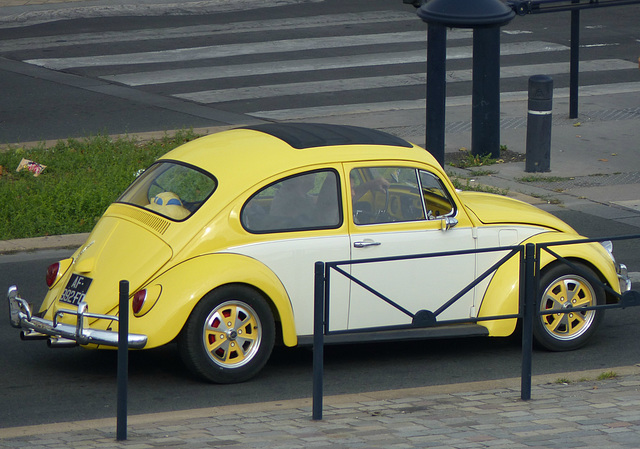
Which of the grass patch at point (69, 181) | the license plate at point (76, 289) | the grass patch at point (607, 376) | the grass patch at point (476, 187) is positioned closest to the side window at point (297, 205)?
the license plate at point (76, 289)

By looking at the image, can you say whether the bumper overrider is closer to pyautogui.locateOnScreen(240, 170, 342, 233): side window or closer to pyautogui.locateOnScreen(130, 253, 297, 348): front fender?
pyautogui.locateOnScreen(130, 253, 297, 348): front fender

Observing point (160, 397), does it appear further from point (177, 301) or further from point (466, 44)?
point (466, 44)

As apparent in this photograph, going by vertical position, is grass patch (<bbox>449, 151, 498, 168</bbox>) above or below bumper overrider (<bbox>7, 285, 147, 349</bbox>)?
above

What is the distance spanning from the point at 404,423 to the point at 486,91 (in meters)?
8.99

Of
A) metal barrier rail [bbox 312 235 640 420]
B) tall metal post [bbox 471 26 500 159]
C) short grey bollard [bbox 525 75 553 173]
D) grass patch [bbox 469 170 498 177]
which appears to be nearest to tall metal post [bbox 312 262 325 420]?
metal barrier rail [bbox 312 235 640 420]

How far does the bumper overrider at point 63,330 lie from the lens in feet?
24.2

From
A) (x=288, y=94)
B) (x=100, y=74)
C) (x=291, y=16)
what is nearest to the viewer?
(x=288, y=94)

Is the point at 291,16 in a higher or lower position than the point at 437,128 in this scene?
higher

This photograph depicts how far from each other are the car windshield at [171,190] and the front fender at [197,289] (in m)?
0.44

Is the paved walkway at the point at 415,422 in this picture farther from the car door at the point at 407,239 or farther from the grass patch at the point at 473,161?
the grass patch at the point at 473,161

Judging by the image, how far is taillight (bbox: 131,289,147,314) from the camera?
24.7 ft

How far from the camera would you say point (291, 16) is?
24.1m

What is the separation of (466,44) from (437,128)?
10045mm

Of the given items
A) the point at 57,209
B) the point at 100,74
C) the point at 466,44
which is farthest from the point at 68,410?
the point at 466,44
